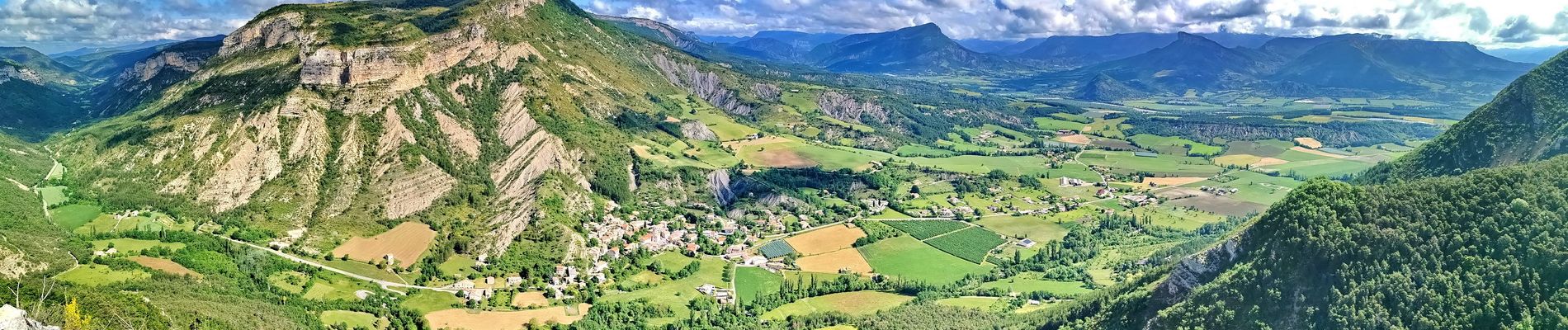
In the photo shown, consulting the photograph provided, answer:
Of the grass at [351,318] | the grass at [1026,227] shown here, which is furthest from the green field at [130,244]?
the grass at [1026,227]

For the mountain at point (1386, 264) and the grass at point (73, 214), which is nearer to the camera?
the mountain at point (1386, 264)

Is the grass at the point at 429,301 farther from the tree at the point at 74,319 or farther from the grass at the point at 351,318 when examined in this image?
the tree at the point at 74,319

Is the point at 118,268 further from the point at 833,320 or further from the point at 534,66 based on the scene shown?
the point at 534,66

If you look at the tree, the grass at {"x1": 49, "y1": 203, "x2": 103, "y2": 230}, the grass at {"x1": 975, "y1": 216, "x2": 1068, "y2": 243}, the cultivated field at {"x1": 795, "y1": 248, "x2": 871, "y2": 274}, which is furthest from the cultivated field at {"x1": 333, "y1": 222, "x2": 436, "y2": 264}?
the grass at {"x1": 975, "y1": 216, "x2": 1068, "y2": 243}

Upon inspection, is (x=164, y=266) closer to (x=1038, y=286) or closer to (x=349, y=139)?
(x=349, y=139)

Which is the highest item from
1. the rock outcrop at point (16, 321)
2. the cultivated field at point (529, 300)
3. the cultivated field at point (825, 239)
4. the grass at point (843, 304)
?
the rock outcrop at point (16, 321)

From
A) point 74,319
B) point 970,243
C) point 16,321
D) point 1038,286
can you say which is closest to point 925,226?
point 970,243

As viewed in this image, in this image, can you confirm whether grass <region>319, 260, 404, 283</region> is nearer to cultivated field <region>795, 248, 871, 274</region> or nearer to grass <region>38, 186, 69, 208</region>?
grass <region>38, 186, 69, 208</region>
